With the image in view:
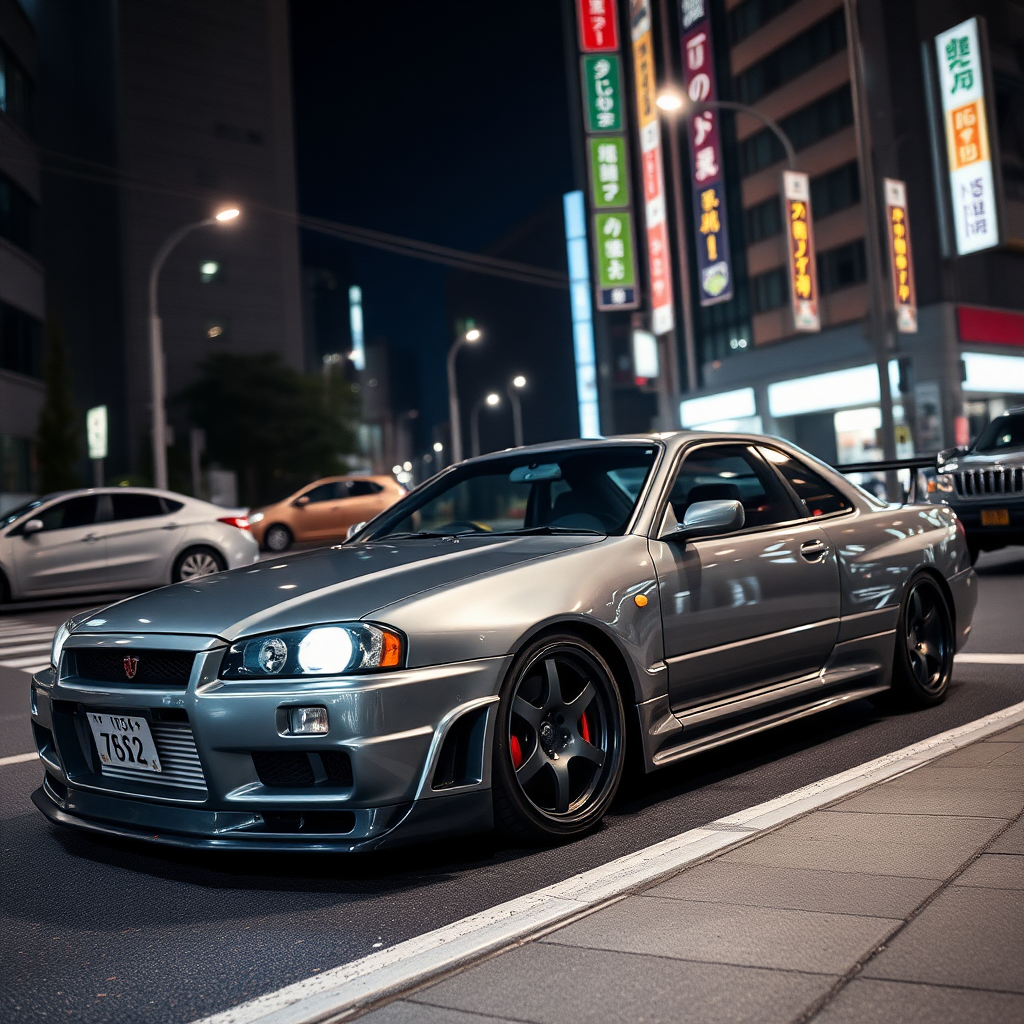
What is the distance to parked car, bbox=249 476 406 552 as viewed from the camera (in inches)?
1054

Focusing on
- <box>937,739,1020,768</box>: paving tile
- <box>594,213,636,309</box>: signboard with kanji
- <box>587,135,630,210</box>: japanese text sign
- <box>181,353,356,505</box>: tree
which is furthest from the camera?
<box>181,353,356,505</box>: tree

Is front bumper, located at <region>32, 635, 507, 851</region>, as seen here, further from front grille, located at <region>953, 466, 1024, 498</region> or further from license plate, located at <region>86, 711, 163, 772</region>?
front grille, located at <region>953, 466, 1024, 498</region>

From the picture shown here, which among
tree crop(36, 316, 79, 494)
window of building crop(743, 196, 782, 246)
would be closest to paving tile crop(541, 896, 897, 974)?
tree crop(36, 316, 79, 494)

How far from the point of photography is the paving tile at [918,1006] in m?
2.47

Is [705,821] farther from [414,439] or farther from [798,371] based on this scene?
[414,439]

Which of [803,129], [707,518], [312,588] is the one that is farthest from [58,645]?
[803,129]

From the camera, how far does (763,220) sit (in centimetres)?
4225

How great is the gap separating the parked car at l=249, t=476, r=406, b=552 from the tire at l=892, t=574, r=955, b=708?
68.7 ft

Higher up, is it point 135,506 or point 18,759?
point 135,506

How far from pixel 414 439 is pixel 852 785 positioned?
174536 mm

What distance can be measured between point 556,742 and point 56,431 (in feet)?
106

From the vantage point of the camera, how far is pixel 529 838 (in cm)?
394

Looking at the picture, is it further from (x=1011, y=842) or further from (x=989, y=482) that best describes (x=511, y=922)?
(x=989, y=482)

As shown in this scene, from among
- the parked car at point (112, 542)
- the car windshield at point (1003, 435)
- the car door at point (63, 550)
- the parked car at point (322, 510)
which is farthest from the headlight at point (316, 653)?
the parked car at point (322, 510)
